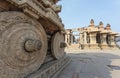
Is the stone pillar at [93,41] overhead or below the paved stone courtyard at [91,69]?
overhead

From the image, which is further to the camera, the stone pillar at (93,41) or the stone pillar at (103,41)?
the stone pillar at (103,41)

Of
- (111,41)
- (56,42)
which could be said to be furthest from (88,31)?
(56,42)

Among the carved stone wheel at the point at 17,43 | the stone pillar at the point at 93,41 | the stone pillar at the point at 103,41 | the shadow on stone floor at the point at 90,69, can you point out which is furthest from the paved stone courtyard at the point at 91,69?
the stone pillar at the point at 103,41

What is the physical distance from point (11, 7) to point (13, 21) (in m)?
0.23

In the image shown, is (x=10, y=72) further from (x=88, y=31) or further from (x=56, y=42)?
(x=88, y=31)

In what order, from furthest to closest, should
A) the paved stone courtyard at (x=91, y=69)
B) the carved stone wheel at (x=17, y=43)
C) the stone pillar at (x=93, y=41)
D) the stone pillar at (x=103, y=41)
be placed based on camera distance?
1. the stone pillar at (x=103, y=41)
2. the stone pillar at (x=93, y=41)
3. the paved stone courtyard at (x=91, y=69)
4. the carved stone wheel at (x=17, y=43)

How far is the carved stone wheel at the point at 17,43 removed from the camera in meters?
1.83

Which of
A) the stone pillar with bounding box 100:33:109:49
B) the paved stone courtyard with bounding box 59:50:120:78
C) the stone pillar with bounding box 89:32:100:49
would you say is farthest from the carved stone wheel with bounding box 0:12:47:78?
the stone pillar with bounding box 100:33:109:49

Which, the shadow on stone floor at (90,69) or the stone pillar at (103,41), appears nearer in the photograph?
the shadow on stone floor at (90,69)

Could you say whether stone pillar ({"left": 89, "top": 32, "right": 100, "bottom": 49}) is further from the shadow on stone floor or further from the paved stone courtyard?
the shadow on stone floor

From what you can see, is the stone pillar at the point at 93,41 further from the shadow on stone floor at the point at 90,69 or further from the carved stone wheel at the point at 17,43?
A: the carved stone wheel at the point at 17,43

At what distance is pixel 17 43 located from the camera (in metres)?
2.00

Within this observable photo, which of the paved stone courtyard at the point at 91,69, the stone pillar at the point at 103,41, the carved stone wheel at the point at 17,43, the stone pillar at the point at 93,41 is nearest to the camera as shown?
the carved stone wheel at the point at 17,43

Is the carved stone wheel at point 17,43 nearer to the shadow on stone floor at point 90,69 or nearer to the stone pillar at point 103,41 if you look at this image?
the shadow on stone floor at point 90,69
